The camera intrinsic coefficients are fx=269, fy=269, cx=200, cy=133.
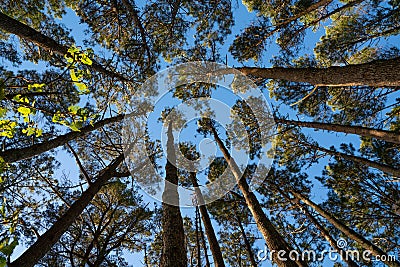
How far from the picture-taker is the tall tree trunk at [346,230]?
6516 millimetres

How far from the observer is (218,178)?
10.6 m

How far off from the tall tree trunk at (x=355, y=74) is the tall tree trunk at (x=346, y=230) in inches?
179

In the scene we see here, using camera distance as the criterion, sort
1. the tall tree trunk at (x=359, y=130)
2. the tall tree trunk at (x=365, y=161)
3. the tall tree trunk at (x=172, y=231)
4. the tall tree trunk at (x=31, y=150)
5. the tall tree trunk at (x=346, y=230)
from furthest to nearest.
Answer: the tall tree trunk at (x=365, y=161)
the tall tree trunk at (x=346, y=230)
the tall tree trunk at (x=359, y=130)
the tall tree trunk at (x=172, y=231)
the tall tree trunk at (x=31, y=150)

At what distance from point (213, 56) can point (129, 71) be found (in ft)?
8.41

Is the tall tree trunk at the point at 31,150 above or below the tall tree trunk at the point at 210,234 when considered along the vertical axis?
below

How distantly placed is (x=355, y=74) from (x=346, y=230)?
15.9ft

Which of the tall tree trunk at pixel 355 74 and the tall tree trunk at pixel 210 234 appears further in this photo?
the tall tree trunk at pixel 210 234

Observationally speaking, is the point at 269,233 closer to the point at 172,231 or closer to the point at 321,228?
the point at 172,231

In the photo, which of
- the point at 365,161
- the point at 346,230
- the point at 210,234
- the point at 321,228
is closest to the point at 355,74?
the point at 365,161

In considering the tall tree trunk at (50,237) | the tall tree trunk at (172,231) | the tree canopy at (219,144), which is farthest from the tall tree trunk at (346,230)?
the tall tree trunk at (50,237)

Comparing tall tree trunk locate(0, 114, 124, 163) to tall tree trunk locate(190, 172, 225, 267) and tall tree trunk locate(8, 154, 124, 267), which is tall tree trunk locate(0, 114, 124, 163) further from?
tall tree trunk locate(190, 172, 225, 267)

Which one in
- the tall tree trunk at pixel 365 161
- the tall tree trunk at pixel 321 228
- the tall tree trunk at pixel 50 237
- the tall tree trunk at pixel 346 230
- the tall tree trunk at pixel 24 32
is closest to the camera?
the tall tree trunk at pixel 50 237

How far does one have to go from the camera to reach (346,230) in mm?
7105

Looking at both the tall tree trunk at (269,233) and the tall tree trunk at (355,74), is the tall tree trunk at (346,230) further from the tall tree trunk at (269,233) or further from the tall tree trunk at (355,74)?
the tall tree trunk at (355,74)
